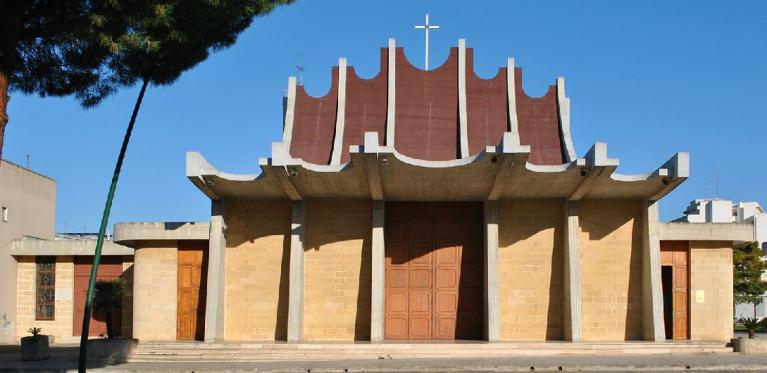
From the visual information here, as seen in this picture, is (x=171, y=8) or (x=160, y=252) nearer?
(x=171, y=8)

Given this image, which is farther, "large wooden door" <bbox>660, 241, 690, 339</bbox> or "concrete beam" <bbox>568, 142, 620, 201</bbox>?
"large wooden door" <bbox>660, 241, 690, 339</bbox>

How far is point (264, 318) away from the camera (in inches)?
1004

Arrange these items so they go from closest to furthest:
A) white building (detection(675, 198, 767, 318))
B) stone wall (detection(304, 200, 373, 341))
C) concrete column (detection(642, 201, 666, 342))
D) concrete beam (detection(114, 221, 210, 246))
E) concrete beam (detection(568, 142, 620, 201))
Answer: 1. concrete beam (detection(568, 142, 620, 201))
2. concrete column (detection(642, 201, 666, 342))
3. concrete beam (detection(114, 221, 210, 246))
4. stone wall (detection(304, 200, 373, 341))
5. white building (detection(675, 198, 767, 318))

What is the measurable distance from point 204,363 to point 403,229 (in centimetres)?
735

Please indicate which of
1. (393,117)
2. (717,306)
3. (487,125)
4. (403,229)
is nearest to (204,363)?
(403,229)

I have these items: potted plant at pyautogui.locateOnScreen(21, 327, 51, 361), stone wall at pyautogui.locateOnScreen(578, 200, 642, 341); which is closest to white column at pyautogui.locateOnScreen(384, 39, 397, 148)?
stone wall at pyautogui.locateOnScreen(578, 200, 642, 341)

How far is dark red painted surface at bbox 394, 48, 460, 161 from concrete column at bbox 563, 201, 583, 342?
12.3ft

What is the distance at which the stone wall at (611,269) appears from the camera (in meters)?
25.1

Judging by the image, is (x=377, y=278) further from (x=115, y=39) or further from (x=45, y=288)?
(x=45, y=288)

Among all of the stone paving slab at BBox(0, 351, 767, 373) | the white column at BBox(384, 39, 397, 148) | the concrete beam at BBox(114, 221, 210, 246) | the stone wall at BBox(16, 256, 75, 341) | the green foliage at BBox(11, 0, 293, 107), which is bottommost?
the stone paving slab at BBox(0, 351, 767, 373)

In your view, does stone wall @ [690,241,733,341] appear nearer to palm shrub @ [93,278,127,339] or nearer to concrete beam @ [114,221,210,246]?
concrete beam @ [114,221,210,246]

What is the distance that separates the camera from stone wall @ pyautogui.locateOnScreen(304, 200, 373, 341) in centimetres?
2544

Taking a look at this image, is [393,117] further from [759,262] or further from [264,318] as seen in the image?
[759,262]

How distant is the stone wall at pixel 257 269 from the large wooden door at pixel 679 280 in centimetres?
1099
